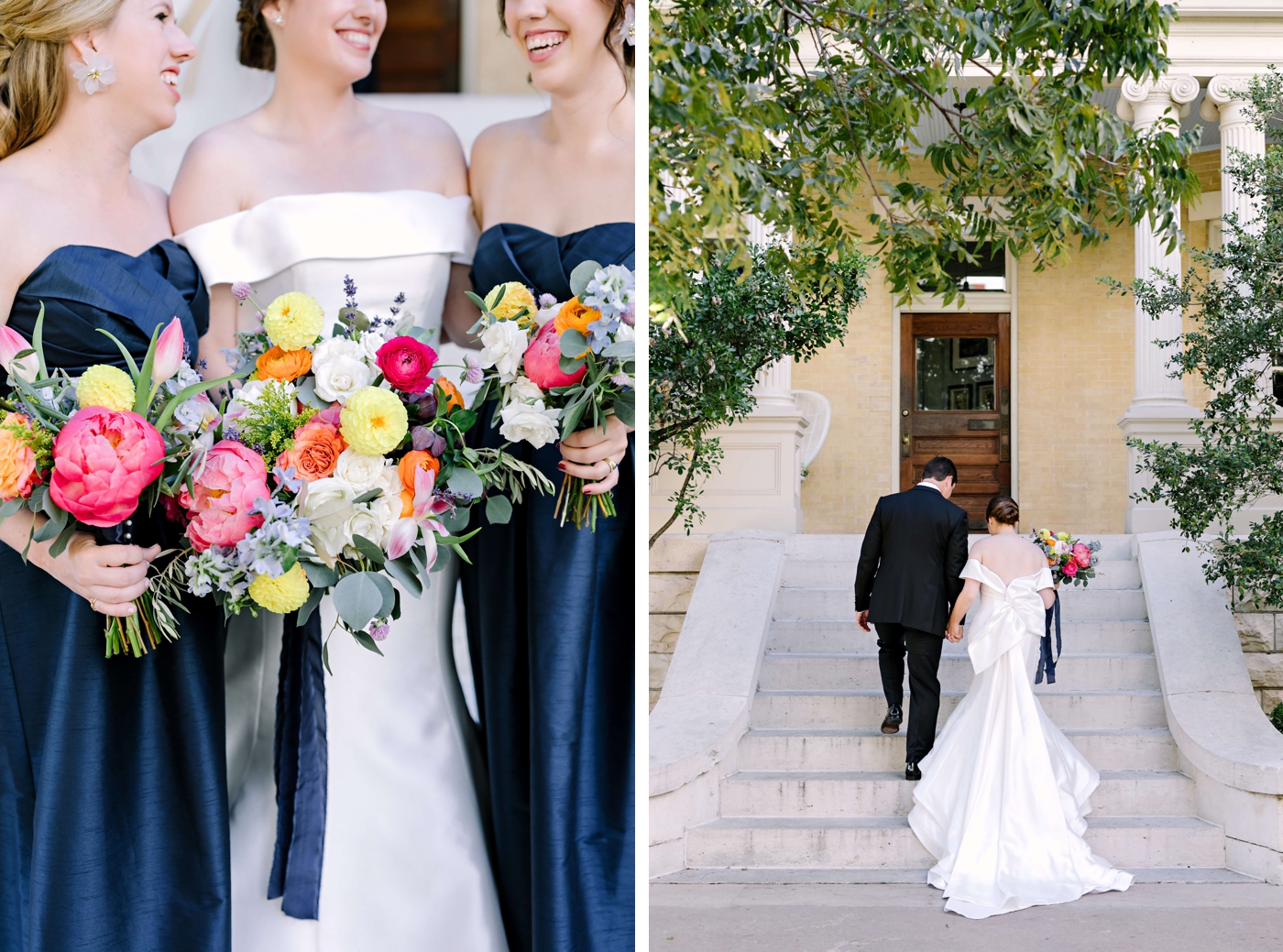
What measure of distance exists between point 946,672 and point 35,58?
5933 millimetres

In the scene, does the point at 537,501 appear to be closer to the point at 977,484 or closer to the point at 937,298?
the point at 977,484

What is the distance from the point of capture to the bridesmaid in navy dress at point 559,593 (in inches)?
94.7

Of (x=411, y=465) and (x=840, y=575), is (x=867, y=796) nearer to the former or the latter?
(x=840, y=575)

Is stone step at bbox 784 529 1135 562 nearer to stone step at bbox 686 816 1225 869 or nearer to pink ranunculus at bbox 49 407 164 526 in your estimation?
stone step at bbox 686 816 1225 869

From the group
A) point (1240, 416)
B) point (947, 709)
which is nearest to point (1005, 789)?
point (947, 709)

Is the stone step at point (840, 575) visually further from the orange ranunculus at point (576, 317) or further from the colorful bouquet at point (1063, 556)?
the orange ranunculus at point (576, 317)

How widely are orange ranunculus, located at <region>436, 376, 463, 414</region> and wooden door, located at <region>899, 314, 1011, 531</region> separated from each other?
10996mm

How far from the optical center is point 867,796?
6094 mm

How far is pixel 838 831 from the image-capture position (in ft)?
19.1

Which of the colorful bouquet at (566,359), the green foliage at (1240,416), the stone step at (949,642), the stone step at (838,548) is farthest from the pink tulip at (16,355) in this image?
the stone step at (838,548)

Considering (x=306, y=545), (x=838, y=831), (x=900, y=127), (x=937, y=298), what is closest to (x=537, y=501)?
(x=306, y=545)

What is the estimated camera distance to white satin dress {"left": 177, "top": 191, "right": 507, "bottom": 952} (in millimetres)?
2432

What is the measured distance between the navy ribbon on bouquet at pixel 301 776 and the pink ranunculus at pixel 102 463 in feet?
1.74

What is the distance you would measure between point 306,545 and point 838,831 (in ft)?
14.5
